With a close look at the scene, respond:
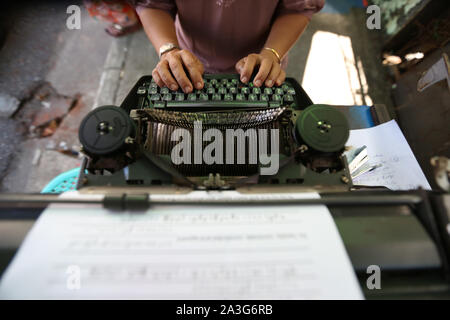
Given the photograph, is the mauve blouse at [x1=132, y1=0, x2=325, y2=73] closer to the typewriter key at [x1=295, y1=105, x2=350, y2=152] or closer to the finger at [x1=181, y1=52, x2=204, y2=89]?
the finger at [x1=181, y1=52, x2=204, y2=89]

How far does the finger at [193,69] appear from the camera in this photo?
2.94 feet

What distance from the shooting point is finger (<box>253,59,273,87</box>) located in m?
0.92

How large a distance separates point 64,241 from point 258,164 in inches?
22.2

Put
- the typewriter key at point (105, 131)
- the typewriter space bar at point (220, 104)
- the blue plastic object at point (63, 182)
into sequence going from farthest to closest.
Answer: the blue plastic object at point (63, 182) → the typewriter space bar at point (220, 104) → the typewriter key at point (105, 131)

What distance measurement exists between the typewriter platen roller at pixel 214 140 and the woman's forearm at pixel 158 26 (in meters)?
0.33

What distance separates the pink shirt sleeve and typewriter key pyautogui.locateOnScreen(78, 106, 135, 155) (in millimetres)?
972

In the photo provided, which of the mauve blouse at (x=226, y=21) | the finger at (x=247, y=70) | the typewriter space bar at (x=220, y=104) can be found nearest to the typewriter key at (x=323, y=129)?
the typewriter space bar at (x=220, y=104)

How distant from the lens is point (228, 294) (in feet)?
1.56

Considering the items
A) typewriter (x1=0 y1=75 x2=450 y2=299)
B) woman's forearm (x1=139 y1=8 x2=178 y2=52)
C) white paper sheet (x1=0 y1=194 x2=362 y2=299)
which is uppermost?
woman's forearm (x1=139 y1=8 x2=178 y2=52)

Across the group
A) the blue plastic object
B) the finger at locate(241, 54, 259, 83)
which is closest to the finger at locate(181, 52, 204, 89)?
the finger at locate(241, 54, 259, 83)

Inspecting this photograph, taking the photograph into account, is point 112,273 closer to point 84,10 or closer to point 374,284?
point 374,284

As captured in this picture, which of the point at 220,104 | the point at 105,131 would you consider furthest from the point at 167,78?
the point at 105,131

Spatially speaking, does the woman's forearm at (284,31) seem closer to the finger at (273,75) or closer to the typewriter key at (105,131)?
the finger at (273,75)

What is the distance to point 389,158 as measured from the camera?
1.10m
